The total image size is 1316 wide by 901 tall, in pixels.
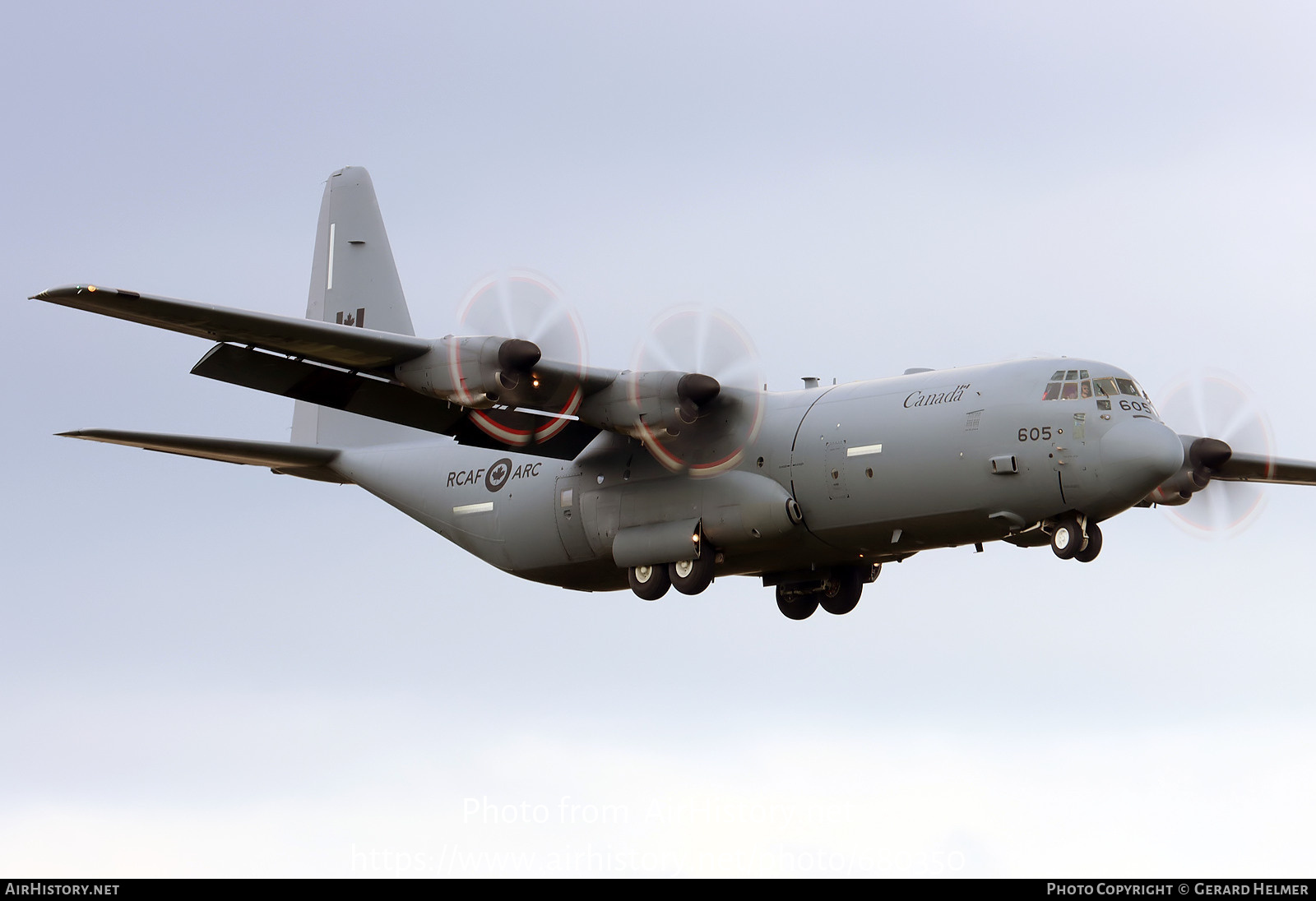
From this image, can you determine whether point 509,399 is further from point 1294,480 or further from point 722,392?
point 1294,480

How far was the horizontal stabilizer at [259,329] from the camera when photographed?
792 inches

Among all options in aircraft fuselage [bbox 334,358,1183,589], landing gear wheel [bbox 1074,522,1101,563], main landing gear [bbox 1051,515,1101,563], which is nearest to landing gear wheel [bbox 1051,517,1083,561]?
main landing gear [bbox 1051,515,1101,563]

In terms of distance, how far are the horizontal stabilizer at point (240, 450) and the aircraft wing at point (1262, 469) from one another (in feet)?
46.4

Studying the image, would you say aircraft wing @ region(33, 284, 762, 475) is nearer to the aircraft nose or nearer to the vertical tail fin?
the vertical tail fin

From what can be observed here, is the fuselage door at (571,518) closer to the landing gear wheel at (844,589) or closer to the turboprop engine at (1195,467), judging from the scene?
the landing gear wheel at (844,589)

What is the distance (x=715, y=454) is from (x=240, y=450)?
7561mm

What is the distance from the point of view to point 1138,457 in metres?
21.5

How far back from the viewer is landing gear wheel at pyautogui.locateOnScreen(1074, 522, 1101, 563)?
22.3 m

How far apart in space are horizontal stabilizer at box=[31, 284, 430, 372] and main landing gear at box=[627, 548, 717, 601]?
4.67 meters

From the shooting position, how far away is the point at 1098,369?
22.4 meters

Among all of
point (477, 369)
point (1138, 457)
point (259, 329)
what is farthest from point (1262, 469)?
point (259, 329)

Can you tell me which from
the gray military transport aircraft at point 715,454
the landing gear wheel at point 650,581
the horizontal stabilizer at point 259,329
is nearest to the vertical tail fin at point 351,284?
the gray military transport aircraft at point 715,454

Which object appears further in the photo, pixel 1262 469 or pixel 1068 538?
pixel 1262 469

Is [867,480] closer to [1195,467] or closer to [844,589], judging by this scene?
[844,589]
